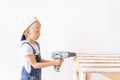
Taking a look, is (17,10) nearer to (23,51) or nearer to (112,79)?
(23,51)

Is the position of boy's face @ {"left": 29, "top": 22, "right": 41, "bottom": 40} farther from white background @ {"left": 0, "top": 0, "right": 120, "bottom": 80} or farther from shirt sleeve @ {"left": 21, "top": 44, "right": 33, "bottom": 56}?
white background @ {"left": 0, "top": 0, "right": 120, "bottom": 80}

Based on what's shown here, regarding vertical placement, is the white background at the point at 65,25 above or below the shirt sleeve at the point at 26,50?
above

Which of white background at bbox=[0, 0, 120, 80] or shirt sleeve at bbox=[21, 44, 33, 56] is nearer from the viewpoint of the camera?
shirt sleeve at bbox=[21, 44, 33, 56]

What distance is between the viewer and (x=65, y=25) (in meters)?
1.76

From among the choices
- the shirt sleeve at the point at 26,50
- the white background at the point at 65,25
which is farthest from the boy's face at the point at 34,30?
the white background at the point at 65,25

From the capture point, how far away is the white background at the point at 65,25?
1739 millimetres

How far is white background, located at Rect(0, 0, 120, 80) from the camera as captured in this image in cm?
174

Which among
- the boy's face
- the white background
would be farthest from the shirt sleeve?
the white background

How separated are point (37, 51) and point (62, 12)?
1.46 feet

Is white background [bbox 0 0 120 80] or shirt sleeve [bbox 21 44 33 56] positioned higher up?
white background [bbox 0 0 120 80]

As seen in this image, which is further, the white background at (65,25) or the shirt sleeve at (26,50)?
the white background at (65,25)

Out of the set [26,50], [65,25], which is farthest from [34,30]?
[65,25]

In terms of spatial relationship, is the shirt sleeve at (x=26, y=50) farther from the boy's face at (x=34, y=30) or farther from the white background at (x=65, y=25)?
the white background at (x=65, y=25)

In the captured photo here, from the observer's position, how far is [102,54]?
1763 millimetres
